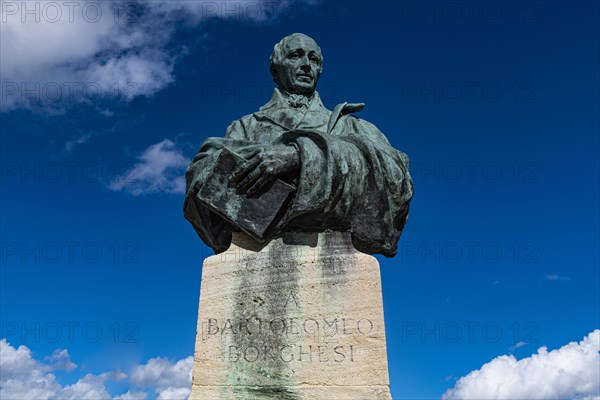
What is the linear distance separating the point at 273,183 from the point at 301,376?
1631 mm

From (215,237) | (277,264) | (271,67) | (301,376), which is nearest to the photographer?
(301,376)

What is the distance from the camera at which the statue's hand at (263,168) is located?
4926 millimetres

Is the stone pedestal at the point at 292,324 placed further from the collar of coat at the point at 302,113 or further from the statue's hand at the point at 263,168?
the collar of coat at the point at 302,113

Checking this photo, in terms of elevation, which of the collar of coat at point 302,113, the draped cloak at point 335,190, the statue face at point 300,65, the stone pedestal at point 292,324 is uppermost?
the statue face at point 300,65

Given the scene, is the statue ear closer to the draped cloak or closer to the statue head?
the statue head

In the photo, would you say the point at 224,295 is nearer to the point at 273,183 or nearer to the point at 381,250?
the point at 273,183

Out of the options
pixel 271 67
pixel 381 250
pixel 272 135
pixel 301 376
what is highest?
pixel 271 67

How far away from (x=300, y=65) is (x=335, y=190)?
74.3 inches

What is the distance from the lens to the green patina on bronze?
492 cm

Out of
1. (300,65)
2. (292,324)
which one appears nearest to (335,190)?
(292,324)

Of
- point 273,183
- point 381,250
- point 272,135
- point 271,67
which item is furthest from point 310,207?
point 271,67

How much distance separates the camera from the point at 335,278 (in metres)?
4.89

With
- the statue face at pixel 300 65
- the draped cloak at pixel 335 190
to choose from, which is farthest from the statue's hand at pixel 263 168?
the statue face at pixel 300 65

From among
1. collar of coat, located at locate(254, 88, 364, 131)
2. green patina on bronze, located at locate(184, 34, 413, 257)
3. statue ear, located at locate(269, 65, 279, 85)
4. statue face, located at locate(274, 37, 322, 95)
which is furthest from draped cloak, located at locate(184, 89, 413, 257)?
statue ear, located at locate(269, 65, 279, 85)
